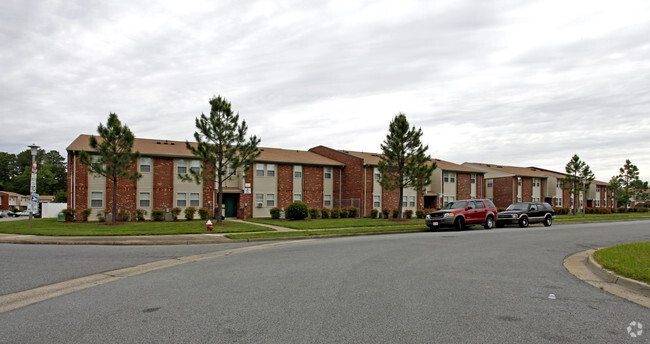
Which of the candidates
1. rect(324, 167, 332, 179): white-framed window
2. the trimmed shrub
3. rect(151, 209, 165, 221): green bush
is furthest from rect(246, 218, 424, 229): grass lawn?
rect(324, 167, 332, 179): white-framed window

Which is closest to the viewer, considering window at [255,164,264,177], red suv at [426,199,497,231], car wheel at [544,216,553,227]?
red suv at [426,199,497,231]

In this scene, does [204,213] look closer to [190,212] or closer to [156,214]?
[190,212]

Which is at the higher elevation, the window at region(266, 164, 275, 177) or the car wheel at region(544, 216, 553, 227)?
the window at region(266, 164, 275, 177)

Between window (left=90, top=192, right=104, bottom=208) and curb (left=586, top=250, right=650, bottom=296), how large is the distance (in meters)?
29.2

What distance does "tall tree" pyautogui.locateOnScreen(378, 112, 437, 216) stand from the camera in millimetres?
28875

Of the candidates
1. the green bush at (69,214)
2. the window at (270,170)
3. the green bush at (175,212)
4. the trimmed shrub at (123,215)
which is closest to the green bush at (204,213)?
the green bush at (175,212)

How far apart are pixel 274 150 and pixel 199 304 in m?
34.5

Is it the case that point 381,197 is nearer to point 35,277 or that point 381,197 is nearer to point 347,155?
point 347,155

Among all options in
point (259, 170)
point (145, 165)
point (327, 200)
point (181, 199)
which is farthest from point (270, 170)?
point (145, 165)

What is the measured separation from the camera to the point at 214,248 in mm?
14445

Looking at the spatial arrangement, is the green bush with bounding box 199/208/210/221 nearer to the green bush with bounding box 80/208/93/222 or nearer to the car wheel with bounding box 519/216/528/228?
the green bush with bounding box 80/208/93/222

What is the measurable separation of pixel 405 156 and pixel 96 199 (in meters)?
21.3

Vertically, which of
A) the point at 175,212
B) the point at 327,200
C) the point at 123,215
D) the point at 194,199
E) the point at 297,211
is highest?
the point at 194,199

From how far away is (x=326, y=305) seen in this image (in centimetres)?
609
